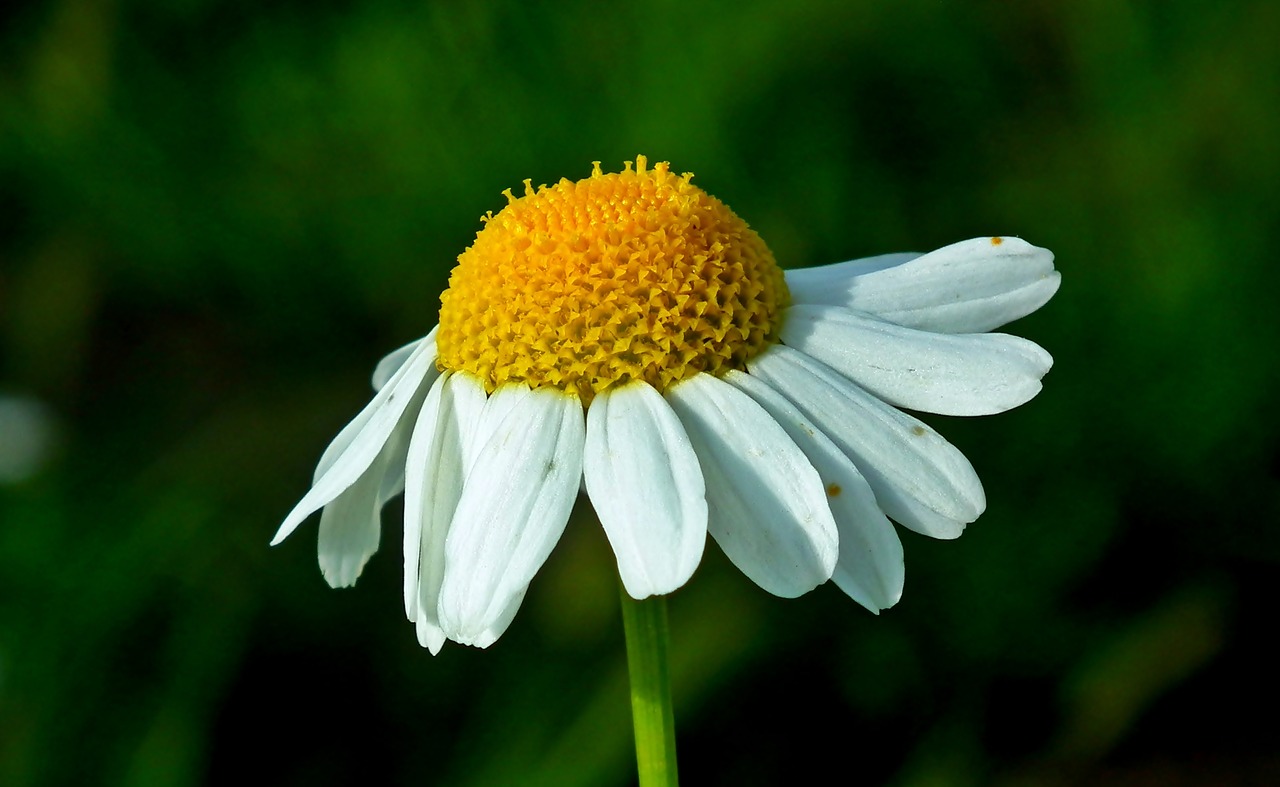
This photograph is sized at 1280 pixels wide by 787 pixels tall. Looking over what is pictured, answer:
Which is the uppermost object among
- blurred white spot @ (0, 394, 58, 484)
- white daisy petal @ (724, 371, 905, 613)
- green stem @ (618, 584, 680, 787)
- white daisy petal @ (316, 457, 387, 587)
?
blurred white spot @ (0, 394, 58, 484)

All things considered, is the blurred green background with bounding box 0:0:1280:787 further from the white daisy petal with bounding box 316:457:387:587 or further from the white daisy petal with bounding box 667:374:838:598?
Result: the white daisy petal with bounding box 667:374:838:598

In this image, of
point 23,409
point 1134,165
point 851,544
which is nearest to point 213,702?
point 23,409

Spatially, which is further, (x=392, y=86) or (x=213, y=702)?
(x=392, y=86)

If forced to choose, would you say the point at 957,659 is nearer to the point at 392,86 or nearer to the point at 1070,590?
the point at 1070,590

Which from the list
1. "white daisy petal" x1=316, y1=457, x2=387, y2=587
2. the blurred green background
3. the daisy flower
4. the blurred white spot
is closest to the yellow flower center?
the daisy flower

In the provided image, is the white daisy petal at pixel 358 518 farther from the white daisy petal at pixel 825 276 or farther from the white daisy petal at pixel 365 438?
the white daisy petal at pixel 825 276

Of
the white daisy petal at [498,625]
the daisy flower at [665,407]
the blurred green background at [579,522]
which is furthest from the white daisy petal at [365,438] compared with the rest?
the blurred green background at [579,522]

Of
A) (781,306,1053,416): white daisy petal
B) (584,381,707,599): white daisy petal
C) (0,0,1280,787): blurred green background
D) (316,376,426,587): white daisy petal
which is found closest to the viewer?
(584,381,707,599): white daisy petal
